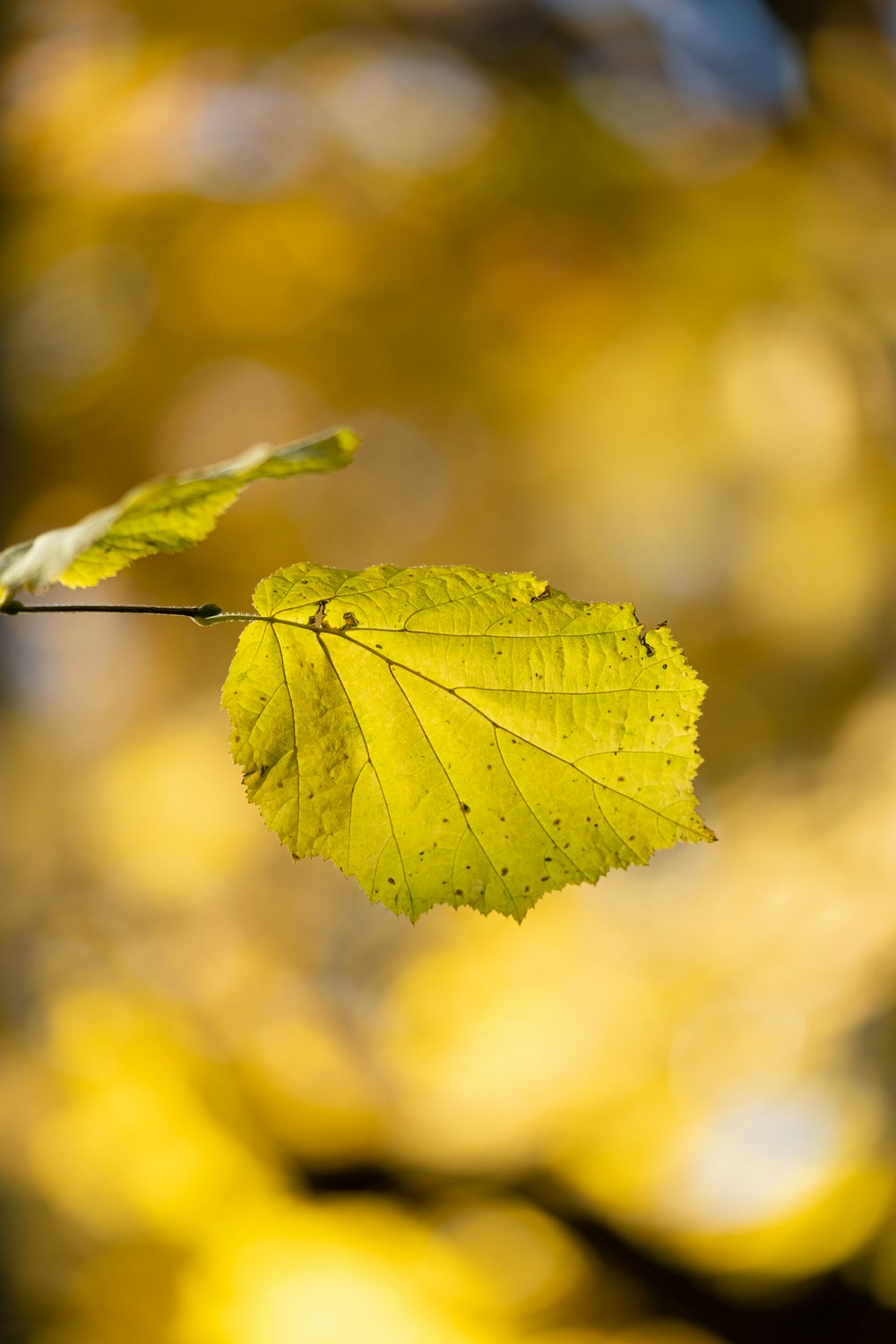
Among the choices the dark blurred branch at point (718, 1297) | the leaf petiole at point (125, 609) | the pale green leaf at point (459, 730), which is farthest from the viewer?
the dark blurred branch at point (718, 1297)

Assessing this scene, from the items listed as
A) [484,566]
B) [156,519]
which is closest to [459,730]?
[156,519]

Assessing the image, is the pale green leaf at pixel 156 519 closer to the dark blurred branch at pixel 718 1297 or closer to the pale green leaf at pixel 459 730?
the pale green leaf at pixel 459 730

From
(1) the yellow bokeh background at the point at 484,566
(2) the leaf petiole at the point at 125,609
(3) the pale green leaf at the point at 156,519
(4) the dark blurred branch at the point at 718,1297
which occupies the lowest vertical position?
(4) the dark blurred branch at the point at 718,1297

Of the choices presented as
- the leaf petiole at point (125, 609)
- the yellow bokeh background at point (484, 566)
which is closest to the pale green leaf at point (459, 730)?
the leaf petiole at point (125, 609)

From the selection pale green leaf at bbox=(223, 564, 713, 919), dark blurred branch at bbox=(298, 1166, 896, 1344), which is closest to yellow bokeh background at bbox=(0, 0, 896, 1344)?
dark blurred branch at bbox=(298, 1166, 896, 1344)

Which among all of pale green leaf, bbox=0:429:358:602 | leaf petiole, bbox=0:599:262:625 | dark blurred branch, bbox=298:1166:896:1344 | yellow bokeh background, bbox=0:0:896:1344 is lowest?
A: dark blurred branch, bbox=298:1166:896:1344

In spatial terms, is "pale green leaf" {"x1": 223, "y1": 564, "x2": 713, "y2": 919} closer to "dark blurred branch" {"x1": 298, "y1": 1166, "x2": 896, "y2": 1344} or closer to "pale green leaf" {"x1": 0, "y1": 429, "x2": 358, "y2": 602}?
"pale green leaf" {"x1": 0, "y1": 429, "x2": 358, "y2": 602}
